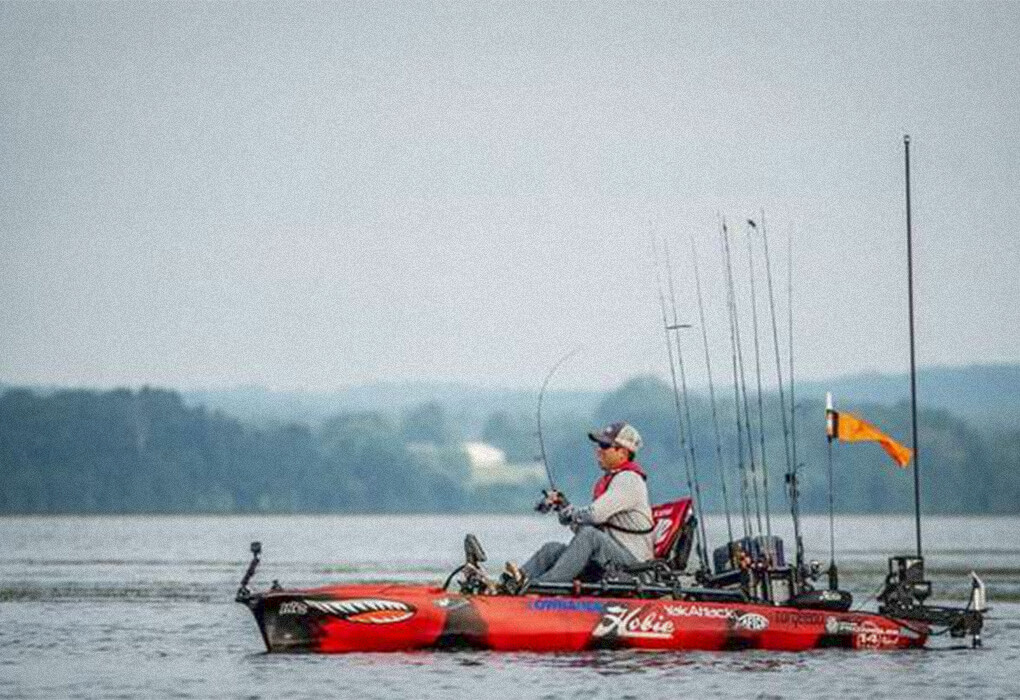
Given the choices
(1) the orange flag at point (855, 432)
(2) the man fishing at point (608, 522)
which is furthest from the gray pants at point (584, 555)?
(1) the orange flag at point (855, 432)

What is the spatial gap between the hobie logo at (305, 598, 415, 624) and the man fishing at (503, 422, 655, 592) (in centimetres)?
144

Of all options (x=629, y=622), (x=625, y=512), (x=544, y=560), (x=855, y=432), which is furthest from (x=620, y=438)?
(x=855, y=432)

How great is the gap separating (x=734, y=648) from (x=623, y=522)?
195 cm

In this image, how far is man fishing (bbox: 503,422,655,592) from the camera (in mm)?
30344

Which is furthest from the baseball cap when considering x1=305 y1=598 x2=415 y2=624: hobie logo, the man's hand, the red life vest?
x1=305 y1=598 x2=415 y2=624: hobie logo

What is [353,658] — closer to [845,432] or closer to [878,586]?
[845,432]

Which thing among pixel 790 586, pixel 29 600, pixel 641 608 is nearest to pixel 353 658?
pixel 641 608

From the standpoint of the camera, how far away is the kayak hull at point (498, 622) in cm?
2956

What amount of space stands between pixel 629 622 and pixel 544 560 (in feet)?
4.14

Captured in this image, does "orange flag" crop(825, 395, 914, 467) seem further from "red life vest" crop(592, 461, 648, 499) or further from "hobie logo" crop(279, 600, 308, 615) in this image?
"hobie logo" crop(279, 600, 308, 615)

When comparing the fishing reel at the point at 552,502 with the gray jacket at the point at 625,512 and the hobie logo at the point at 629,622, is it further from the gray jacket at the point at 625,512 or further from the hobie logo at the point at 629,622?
the hobie logo at the point at 629,622

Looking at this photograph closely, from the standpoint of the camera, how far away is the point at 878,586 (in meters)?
56.7

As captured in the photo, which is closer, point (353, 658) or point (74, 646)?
point (353, 658)

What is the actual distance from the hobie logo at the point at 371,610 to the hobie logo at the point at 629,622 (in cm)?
223
